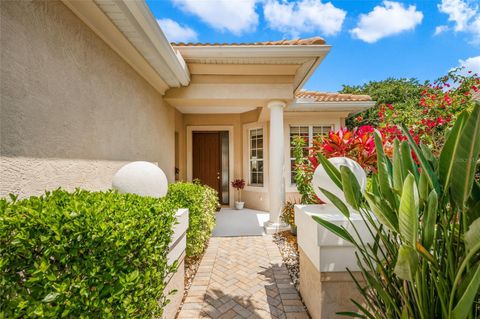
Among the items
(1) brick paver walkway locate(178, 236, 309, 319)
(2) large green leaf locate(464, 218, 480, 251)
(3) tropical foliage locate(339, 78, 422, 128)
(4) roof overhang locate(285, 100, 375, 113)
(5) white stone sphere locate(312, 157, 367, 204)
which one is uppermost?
(3) tropical foliage locate(339, 78, 422, 128)

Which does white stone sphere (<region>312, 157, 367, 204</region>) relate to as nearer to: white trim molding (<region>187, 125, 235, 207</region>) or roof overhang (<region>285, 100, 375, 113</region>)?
roof overhang (<region>285, 100, 375, 113</region>)

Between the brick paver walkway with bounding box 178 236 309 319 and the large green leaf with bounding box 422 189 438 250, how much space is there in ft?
6.74

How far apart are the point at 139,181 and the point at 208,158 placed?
5739 mm

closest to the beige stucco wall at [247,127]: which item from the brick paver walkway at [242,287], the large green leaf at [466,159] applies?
the brick paver walkway at [242,287]

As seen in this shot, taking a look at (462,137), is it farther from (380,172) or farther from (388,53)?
(388,53)

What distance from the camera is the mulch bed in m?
3.58

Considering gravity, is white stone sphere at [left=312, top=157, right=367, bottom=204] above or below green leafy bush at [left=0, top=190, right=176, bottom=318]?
above

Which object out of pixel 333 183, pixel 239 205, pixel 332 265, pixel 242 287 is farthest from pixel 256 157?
pixel 332 265

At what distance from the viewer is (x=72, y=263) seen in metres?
1.40

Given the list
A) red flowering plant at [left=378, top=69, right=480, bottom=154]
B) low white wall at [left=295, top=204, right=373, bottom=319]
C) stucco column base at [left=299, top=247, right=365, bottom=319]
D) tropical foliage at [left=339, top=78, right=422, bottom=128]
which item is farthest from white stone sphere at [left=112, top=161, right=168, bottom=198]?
tropical foliage at [left=339, top=78, right=422, bottom=128]

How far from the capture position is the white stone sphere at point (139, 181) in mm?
2943

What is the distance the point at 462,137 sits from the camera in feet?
3.68

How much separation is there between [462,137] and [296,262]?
358 cm

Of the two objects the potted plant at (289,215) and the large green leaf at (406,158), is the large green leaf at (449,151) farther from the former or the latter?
the potted plant at (289,215)
